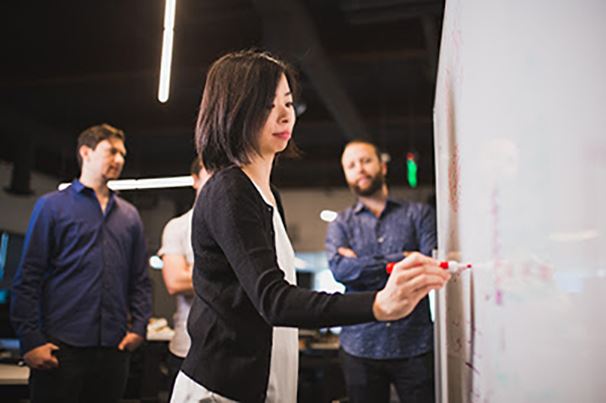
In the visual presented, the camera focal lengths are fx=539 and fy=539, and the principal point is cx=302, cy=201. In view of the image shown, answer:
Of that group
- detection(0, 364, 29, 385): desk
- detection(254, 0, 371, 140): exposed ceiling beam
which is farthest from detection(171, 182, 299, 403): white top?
detection(254, 0, 371, 140): exposed ceiling beam

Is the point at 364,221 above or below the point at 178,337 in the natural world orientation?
above

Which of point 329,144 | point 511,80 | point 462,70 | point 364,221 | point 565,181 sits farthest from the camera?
point 329,144

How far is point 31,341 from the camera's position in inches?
93.7

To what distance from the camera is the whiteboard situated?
71cm

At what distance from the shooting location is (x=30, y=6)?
4.12m

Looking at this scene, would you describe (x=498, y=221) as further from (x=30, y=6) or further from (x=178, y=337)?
(x=30, y=6)

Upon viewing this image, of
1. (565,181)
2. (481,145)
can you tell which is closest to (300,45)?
(481,145)

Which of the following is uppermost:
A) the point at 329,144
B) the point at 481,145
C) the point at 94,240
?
the point at 329,144

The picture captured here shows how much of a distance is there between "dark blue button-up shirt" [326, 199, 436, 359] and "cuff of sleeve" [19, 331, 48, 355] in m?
1.37

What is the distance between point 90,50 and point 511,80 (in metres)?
4.72

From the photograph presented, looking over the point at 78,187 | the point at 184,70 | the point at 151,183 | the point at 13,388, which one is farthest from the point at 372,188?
the point at 151,183

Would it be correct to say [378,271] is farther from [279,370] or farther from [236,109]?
[236,109]

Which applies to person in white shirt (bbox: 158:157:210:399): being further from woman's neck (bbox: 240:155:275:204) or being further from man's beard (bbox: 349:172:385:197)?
woman's neck (bbox: 240:155:275:204)

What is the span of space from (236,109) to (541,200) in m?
0.72
